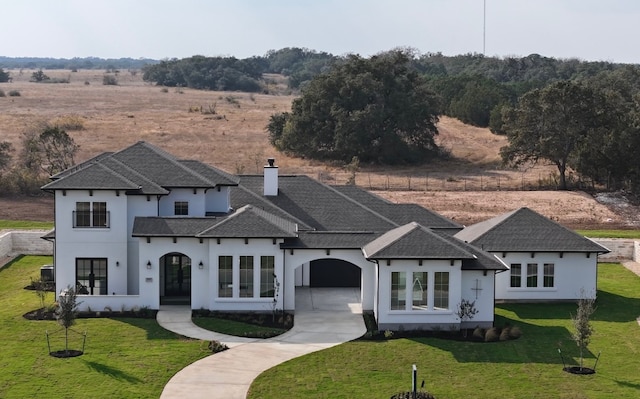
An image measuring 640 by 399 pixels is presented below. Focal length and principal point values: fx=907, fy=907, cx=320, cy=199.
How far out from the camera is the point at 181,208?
34125 millimetres

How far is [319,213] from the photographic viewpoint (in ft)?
116

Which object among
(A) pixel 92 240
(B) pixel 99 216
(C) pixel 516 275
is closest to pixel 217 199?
(B) pixel 99 216

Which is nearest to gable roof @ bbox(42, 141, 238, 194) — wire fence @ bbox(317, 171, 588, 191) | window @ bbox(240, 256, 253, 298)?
window @ bbox(240, 256, 253, 298)

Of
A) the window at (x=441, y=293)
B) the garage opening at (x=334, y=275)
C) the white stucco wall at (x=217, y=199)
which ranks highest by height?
the white stucco wall at (x=217, y=199)

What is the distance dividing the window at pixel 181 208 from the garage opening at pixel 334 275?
5.31 m

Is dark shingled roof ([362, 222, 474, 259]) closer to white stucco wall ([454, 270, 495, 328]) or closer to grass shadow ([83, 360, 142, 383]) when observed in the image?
white stucco wall ([454, 270, 495, 328])

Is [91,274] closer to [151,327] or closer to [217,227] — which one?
[151,327]

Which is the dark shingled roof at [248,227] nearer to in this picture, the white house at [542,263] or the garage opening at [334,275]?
the garage opening at [334,275]

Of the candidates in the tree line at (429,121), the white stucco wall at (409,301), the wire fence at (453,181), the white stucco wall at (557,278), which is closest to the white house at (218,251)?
the white stucco wall at (409,301)

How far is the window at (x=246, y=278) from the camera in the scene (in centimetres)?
3012

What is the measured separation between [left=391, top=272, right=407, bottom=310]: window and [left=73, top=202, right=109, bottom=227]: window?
10.5 metres

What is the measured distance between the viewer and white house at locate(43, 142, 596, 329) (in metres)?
28.7

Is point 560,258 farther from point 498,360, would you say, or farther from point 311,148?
point 311,148

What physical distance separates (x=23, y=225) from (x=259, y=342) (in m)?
25.6
